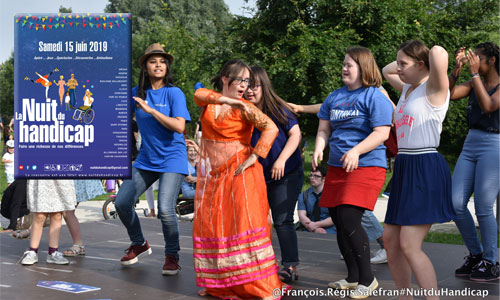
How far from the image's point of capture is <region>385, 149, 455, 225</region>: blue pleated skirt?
3.94 meters

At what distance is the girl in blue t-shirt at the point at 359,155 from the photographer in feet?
15.4

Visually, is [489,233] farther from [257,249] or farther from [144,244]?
[144,244]

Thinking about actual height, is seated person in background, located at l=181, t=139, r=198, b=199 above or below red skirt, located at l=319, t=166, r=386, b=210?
below

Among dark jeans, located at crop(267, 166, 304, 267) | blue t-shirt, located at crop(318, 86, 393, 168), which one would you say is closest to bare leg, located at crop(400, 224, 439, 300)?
blue t-shirt, located at crop(318, 86, 393, 168)

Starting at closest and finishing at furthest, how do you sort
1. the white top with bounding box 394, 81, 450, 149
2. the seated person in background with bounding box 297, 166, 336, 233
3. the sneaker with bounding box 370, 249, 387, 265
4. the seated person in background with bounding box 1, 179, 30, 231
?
1. the white top with bounding box 394, 81, 450, 149
2. the sneaker with bounding box 370, 249, 387, 265
3. the seated person in background with bounding box 297, 166, 336, 233
4. the seated person in background with bounding box 1, 179, 30, 231

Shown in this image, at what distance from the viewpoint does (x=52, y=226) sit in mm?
6457

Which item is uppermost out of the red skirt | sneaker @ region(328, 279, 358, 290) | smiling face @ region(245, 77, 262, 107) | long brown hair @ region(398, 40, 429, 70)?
long brown hair @ region(398, 40, 429, 70)

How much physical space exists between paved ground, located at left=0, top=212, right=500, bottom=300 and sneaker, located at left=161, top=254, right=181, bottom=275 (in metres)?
0.06

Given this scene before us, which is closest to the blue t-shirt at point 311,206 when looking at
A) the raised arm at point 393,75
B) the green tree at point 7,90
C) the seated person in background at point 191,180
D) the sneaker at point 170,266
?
the sneaker at point 170,266

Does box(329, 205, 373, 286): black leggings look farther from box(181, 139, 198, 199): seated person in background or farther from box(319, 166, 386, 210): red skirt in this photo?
box(181, 139, 198, 199): seated person in background

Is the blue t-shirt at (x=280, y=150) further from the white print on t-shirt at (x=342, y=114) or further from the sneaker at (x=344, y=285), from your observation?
the sneaker at (x=344, y=285)

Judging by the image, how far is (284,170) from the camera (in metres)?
5.30

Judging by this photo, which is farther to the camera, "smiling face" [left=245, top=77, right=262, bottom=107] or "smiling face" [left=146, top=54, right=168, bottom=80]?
"smiling face" [left=146, top=54, right=168, bottom=80]

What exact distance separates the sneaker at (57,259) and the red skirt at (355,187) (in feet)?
9.26
